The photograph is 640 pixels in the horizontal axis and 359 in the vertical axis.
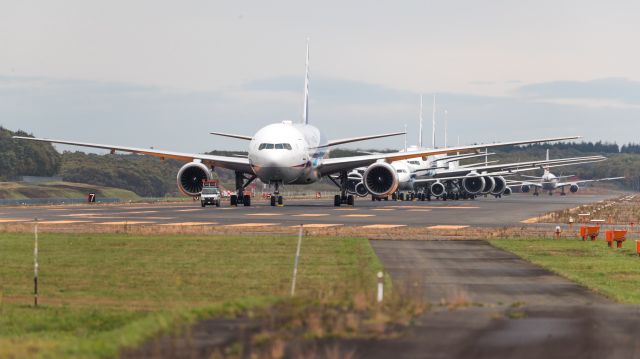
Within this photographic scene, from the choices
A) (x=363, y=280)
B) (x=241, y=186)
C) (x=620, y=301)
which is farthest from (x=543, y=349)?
(x=241, y=186)

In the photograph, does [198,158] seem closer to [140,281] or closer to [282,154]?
[282,154]

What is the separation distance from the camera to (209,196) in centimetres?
7612

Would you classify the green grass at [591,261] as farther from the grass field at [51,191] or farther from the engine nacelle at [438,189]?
the engine nacelle at [438,189]

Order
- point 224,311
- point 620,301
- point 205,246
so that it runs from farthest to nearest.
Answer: point 205,246
point 620,301
point 224,311

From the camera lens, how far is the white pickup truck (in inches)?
3000

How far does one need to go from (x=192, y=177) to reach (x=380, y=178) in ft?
41.7

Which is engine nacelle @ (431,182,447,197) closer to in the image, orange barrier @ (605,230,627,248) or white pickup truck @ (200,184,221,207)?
white pickup truck @ (200,184,221,207)

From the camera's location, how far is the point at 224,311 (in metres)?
18.0

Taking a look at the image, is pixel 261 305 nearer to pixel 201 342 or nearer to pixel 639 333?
pixel 201 342

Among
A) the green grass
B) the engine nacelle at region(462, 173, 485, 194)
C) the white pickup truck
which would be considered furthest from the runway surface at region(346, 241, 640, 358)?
the engine nacelle at region(462, 173, 485, 194)

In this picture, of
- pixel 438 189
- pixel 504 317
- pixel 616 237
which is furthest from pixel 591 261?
pixel 438 189

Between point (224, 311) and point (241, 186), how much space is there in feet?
193

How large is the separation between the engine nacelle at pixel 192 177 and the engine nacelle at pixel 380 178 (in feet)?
35.1

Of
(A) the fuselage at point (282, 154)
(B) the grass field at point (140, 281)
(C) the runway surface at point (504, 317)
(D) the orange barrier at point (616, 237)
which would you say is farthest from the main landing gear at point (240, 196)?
(C) the runway surface at point (504, 317)
